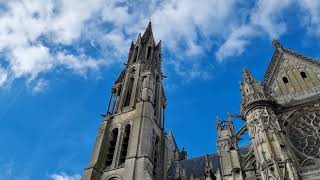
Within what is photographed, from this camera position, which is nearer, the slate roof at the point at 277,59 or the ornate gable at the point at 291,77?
the ornate gable at the point at 291,77

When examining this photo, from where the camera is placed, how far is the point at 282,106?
1605cm

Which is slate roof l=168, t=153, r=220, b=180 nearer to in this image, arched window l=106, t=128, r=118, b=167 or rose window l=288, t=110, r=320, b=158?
arched window l=106, t=128, r=118, b=167

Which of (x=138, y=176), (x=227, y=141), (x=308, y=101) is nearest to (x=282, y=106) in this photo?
(x=308, y=101)

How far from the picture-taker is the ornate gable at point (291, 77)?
16.6m

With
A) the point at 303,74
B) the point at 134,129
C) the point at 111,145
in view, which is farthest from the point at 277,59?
the point at 111,145

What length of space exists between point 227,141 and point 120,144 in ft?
29.4

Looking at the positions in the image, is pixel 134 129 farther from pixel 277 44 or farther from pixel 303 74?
pixel 303 74

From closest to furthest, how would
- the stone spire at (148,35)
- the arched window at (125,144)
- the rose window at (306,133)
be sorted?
the rose window at (306,133) → the arched window at (125,144) → the stone spire at (148,35)

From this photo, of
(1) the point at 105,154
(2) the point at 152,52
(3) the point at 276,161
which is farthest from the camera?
(2) the point at 152,52

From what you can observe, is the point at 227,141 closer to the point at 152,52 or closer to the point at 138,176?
the point at 138,176

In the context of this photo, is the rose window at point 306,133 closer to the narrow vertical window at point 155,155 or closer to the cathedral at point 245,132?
the cathedral at point 245,132

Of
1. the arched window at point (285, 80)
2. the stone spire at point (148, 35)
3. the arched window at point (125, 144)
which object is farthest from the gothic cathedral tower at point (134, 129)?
the arched window at point (285, 80)

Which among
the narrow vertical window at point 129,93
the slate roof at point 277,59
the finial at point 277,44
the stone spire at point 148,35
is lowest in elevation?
the slate roof at point 277,59

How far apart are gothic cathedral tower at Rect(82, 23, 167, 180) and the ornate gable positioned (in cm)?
835
